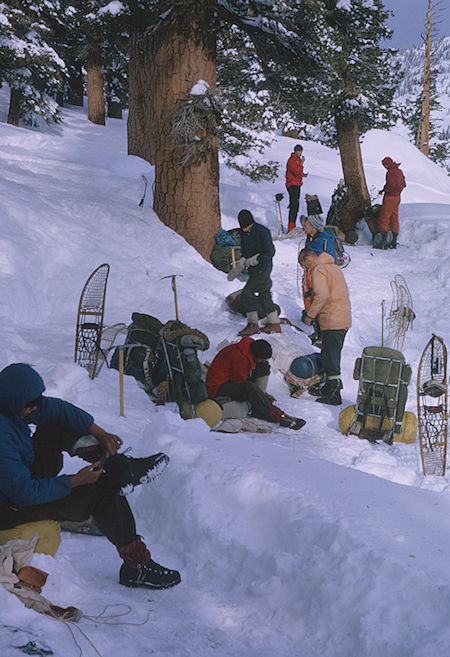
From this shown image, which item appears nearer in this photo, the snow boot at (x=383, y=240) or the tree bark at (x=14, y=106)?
the snow boot at (x=383, y=240)

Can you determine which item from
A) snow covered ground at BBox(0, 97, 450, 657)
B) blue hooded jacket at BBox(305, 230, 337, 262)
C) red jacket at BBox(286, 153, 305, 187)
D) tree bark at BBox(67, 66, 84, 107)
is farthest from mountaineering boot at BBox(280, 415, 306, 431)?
tree bark at BBox(67, 66, 84, 107)

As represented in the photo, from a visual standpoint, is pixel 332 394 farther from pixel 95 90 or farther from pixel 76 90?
pixel 76 90

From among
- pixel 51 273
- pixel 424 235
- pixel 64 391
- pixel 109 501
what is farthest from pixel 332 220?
pixel 109 501

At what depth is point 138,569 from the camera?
307cm

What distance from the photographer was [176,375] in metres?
6.33

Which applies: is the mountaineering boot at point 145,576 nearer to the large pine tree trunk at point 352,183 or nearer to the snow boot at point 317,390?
the snow boot at point 317,390

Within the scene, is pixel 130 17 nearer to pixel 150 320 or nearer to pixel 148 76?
pixel 148 76

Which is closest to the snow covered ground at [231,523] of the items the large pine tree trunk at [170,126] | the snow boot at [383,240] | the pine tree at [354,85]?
the large pine tree trunk at [170,126]

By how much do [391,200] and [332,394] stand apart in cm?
715

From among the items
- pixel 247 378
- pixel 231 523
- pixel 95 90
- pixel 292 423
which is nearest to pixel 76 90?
pixel 95 90

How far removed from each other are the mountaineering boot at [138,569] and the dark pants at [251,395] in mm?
3413

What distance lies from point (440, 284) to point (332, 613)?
9.80 m

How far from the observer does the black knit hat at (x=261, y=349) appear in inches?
250

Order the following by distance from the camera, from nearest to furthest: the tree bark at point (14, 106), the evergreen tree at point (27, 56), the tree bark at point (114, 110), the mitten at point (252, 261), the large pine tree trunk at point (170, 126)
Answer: the mitten at point (252, 261)
the large pine tree trunk at point (170, 126)
the evergreen tree at point (27, 56)
the tree bark at point (14, 106)
the tree bark at point (114, 110)
